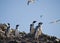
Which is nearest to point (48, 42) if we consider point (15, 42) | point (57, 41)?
point (57, 41)

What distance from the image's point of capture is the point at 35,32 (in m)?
41.7

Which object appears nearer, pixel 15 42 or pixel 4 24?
pixel 15 42

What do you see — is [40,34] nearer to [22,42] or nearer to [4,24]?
[22,42]

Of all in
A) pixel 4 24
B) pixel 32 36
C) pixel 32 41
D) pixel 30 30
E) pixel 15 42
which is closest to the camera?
pixel 15 42

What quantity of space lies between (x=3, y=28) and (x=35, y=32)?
7915mm

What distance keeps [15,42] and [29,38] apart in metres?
4.85

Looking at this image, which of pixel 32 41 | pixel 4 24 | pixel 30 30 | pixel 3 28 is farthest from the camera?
pixel 4 24

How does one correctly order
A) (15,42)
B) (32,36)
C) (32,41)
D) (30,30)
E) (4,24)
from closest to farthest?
1. (15,42)
2. (32,41)
3. (32,36)
4. (30,30)
5. (4,24)

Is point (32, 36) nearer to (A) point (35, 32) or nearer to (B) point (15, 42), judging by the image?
(A) point (35, 32)

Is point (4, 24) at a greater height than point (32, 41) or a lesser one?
greater

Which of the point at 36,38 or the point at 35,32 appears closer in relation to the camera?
the point at 36,38

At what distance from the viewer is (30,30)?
44406 millimetres

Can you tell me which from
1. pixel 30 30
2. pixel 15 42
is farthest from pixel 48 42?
pixel 30 30

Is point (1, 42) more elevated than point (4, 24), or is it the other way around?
point (4, 24)
